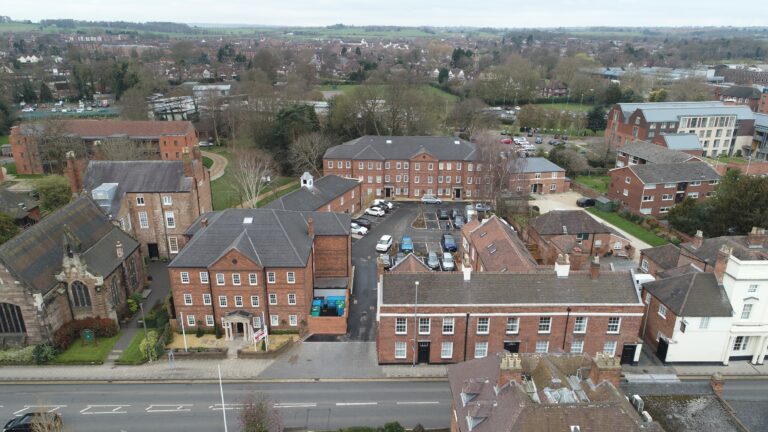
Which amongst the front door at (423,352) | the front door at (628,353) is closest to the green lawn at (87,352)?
the front door at (423,352)

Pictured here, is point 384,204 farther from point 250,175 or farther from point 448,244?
point 250,175

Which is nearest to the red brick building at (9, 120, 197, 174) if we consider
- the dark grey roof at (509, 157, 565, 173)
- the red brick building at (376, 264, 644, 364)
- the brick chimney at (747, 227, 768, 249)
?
the dark grey roof at (509, 157, 565, 173)

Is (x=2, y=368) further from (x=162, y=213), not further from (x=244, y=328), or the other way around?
(x=162, y=213)

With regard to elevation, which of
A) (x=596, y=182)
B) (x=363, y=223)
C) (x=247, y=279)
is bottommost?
(x=596, y=182)

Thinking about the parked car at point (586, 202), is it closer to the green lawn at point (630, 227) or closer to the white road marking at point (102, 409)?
the green lawn at point (630, 227)

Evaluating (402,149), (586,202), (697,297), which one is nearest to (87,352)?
(697,297)

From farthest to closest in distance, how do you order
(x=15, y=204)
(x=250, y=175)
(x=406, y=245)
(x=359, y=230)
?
(x=250, y=175), (x=15, y=204), (x=359, y=230), (x=406, y=245)

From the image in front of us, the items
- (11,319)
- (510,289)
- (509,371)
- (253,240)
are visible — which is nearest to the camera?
(509,371)
